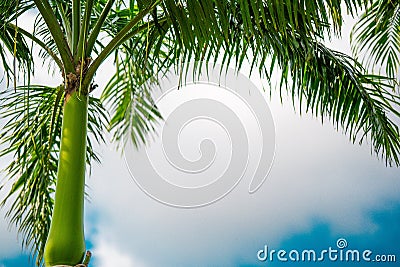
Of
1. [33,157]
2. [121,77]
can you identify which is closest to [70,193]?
[121,77]

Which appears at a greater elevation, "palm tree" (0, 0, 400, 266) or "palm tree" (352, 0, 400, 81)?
"palm tree" (352, 0, 400, 81)

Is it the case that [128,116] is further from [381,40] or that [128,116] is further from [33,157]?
[381,40]

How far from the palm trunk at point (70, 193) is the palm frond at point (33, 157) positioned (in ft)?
3.07

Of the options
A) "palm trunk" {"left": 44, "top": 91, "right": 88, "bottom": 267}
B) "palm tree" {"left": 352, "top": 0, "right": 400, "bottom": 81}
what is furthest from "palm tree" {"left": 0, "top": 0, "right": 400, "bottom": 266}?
"palm tree" {"left": 352, "top": 0, "right": 400, "bottom": 81}

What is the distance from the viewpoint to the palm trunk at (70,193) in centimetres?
→ 150

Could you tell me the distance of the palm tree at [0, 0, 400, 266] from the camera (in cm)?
153

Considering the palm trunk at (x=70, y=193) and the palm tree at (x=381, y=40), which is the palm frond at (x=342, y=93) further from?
the palm trunk at (x=70, y=193)

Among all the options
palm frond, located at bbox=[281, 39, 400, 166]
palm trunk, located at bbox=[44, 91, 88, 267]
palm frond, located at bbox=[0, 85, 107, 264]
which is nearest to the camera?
palm trunk, located at bbox=[44, 91, 88, 267]

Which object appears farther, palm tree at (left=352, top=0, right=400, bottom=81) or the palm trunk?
palm tree at (left=352, top=0, right=400, bottom=81)

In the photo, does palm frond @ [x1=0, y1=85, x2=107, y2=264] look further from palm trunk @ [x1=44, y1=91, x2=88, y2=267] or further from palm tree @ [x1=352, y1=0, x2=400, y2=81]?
palm tree @ [x1=352, y1=0, x2=400, y2=81]

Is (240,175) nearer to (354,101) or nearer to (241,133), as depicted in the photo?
(241,133)

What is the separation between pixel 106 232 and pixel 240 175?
5.16 ft

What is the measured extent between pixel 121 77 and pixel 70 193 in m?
1.15

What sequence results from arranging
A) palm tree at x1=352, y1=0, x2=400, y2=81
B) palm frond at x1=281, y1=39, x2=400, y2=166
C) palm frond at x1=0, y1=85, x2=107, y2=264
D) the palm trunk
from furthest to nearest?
palm tree at x1=352, y1=0, x2=400, y2=81, palm frond at x1=0, y1=85, x2=107, y2=264, palm frond at x1=281, y1=39, x2=400, y2=166, the palm trunk
